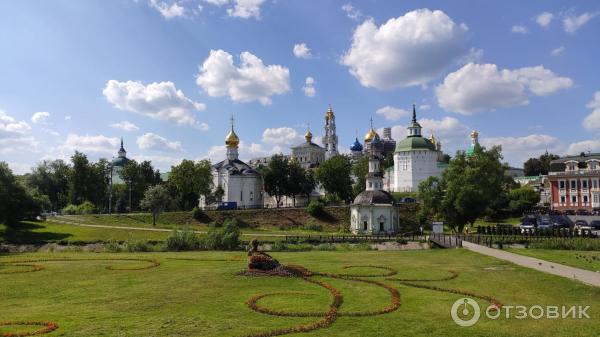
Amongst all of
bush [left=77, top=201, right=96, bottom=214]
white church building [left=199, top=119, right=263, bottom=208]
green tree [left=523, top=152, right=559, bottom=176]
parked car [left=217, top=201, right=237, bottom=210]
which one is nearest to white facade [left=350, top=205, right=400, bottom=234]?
parked car [left=217, top=201, right=237, bottom=210]

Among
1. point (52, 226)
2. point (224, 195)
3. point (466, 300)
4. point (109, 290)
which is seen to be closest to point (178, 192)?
point (224, 195)

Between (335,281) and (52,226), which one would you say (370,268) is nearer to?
(335,281)

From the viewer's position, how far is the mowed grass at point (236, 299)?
13125 millimetres

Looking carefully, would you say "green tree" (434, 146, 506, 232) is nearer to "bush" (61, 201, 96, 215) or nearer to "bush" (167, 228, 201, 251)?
"bush" (167, 228, 201, 251)

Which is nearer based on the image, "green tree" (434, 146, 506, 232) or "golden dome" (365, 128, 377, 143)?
"green tree" (434, 146, 506, 232)

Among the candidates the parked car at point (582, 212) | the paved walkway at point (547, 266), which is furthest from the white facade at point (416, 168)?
the paved walkway at point (547, 266)

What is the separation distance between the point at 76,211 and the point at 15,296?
60.5 meters

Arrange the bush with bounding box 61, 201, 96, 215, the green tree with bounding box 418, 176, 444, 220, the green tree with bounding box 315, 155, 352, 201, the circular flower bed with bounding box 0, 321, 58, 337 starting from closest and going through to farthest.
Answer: the circular flower bed with bounding box 0, 321, 58, 337 < the green tree with bounding box 418, 176, 444, 220 < the bush with bounding box 61, 201, 96, 215 < the green tree with bounding box 315, 155, 352, 201

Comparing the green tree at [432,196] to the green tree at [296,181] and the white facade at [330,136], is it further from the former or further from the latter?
the white facade at [330,136]

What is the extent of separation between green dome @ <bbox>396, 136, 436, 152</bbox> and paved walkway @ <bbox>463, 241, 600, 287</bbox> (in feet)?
199

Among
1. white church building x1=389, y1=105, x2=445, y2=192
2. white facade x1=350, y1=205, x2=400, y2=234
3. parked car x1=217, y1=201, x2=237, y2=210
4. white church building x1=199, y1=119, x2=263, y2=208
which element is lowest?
white facade x1=350, y1=205, x2=400, y2=234

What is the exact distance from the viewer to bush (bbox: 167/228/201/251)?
1468 inches

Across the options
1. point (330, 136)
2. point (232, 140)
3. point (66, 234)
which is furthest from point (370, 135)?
point (66, 234)

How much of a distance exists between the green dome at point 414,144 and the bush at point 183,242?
64.5 metres
